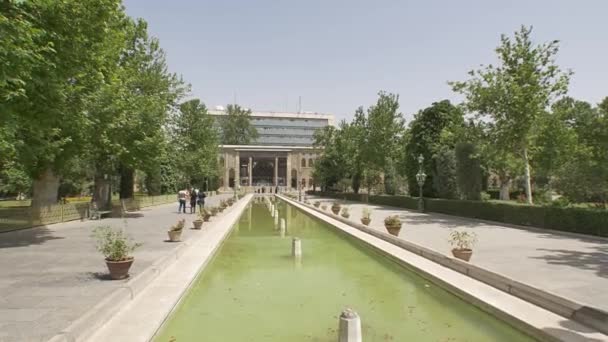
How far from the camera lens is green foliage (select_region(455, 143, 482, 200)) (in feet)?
103

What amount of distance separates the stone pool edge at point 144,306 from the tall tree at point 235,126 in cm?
10772

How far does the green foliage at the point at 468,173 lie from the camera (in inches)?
1231

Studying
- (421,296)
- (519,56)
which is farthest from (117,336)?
(519,56)

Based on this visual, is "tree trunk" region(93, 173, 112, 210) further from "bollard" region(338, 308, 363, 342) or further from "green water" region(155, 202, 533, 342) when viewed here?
"bollard" region(338, 308, 363, 342)

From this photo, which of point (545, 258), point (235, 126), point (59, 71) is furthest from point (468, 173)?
point (235, 126)

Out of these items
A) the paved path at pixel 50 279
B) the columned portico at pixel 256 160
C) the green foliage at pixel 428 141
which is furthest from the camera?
the columned portico at pixel 256 160

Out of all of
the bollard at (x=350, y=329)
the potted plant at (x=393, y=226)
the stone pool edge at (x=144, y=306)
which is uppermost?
the potted plant at (x=393, y=226)

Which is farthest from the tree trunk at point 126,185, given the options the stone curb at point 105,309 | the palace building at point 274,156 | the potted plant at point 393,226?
the palace building at point 274,156

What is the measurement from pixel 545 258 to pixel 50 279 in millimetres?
12707

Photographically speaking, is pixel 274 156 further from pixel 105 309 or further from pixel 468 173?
pixel 105 309

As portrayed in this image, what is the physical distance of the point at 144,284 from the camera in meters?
8.94

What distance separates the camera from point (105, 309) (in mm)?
6762

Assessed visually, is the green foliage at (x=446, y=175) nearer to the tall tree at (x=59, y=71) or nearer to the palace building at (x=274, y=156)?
the tall tree at (x=59, y=71)

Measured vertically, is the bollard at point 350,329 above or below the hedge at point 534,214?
below
